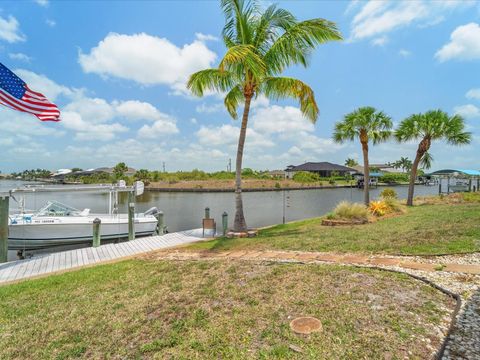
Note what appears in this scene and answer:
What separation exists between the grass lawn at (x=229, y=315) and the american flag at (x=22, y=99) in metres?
5.09

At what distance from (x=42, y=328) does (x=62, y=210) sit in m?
10.3

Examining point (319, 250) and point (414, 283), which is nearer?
point (414, 283)

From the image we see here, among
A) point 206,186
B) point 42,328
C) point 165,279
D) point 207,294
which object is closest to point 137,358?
point 207,294

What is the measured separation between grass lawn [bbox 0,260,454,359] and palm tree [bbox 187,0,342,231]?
591 cm

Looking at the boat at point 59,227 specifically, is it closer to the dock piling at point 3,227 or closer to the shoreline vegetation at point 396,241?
the dock piling at point 3,227

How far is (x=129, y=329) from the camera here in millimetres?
3580

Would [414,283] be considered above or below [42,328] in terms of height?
above

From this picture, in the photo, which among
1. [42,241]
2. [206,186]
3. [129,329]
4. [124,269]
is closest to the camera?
[129,329]

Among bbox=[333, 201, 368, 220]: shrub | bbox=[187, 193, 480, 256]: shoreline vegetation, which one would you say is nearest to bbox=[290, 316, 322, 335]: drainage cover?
bbox=[187, 193, 480, 256]: shoreline vegetation

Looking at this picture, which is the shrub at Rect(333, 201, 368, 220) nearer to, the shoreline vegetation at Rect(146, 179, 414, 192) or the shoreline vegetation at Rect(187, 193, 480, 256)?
the shoreline vegetation at Rect(187, 193, 480, 256)

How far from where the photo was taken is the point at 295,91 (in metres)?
10.1

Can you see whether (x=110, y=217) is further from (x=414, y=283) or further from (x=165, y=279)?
(x=414, y=283)

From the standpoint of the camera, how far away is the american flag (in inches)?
304

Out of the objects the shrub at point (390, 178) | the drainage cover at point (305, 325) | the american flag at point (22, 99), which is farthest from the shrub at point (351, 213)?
the shrub at point (390, 178)
